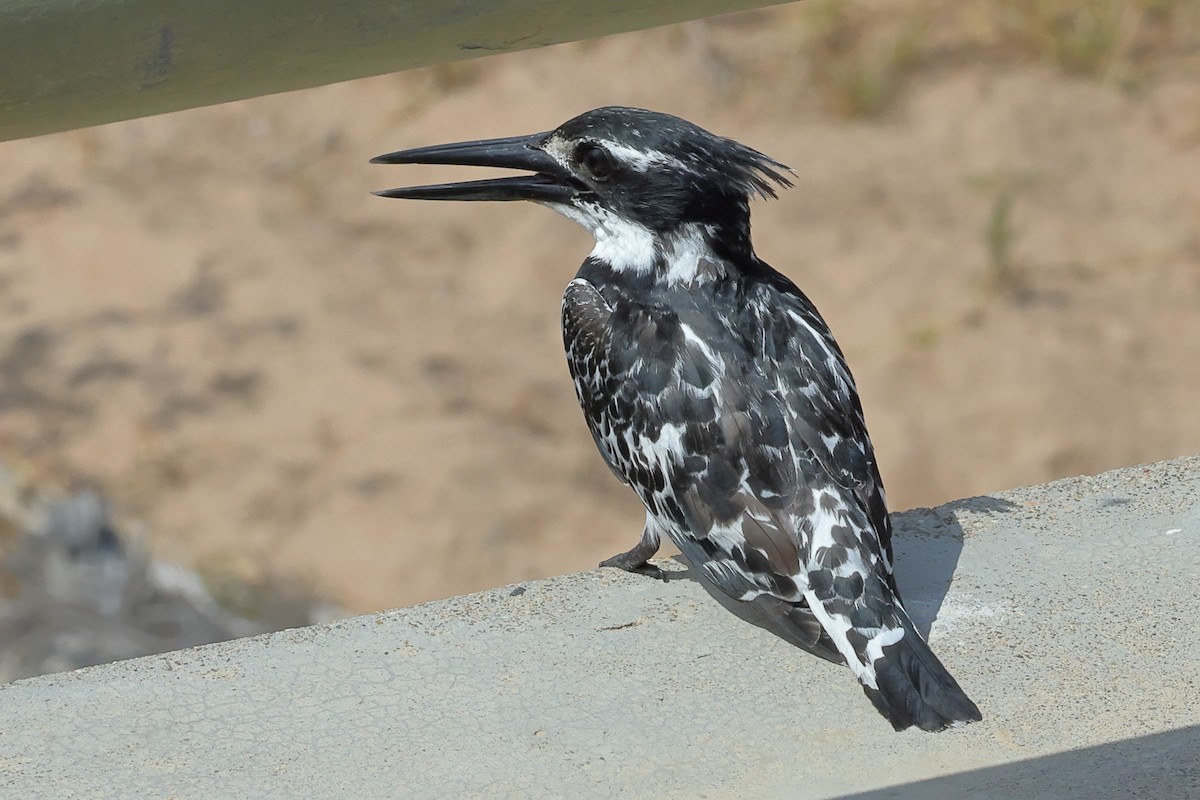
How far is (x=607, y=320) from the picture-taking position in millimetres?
3309

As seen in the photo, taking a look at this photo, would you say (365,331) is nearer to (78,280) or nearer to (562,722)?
(78,280)

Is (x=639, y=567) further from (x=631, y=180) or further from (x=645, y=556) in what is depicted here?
(x=631, y=180)

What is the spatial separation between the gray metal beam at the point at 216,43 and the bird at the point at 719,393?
1.50 meters

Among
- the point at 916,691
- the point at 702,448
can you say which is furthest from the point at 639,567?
the point at 916,691

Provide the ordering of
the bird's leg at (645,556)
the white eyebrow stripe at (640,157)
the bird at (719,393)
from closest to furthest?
the bird at (719,393)
the white eyebrow stripe at (640,157)
the bird's leg at (645,556)

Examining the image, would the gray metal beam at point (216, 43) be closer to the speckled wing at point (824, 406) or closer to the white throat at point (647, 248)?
the speckled wing at point (824, 406)

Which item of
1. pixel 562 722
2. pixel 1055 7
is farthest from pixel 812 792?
pixel 1055 7

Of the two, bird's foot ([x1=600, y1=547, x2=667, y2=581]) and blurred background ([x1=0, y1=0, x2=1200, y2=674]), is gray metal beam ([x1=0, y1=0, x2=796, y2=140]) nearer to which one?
bird's foot ([x1=600, y1=547, x2=667, y2=581])

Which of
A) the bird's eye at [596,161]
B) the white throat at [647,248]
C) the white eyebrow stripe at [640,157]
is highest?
the bird's eye at [596,161]

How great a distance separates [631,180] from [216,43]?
1.94 m

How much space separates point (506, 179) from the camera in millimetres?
3484

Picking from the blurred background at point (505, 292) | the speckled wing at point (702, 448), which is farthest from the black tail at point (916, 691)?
the blurred background at point (505, 292)

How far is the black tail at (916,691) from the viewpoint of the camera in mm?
2703

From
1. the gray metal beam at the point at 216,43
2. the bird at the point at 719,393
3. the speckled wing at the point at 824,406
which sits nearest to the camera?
the gray metal beam at the point at 216,43
